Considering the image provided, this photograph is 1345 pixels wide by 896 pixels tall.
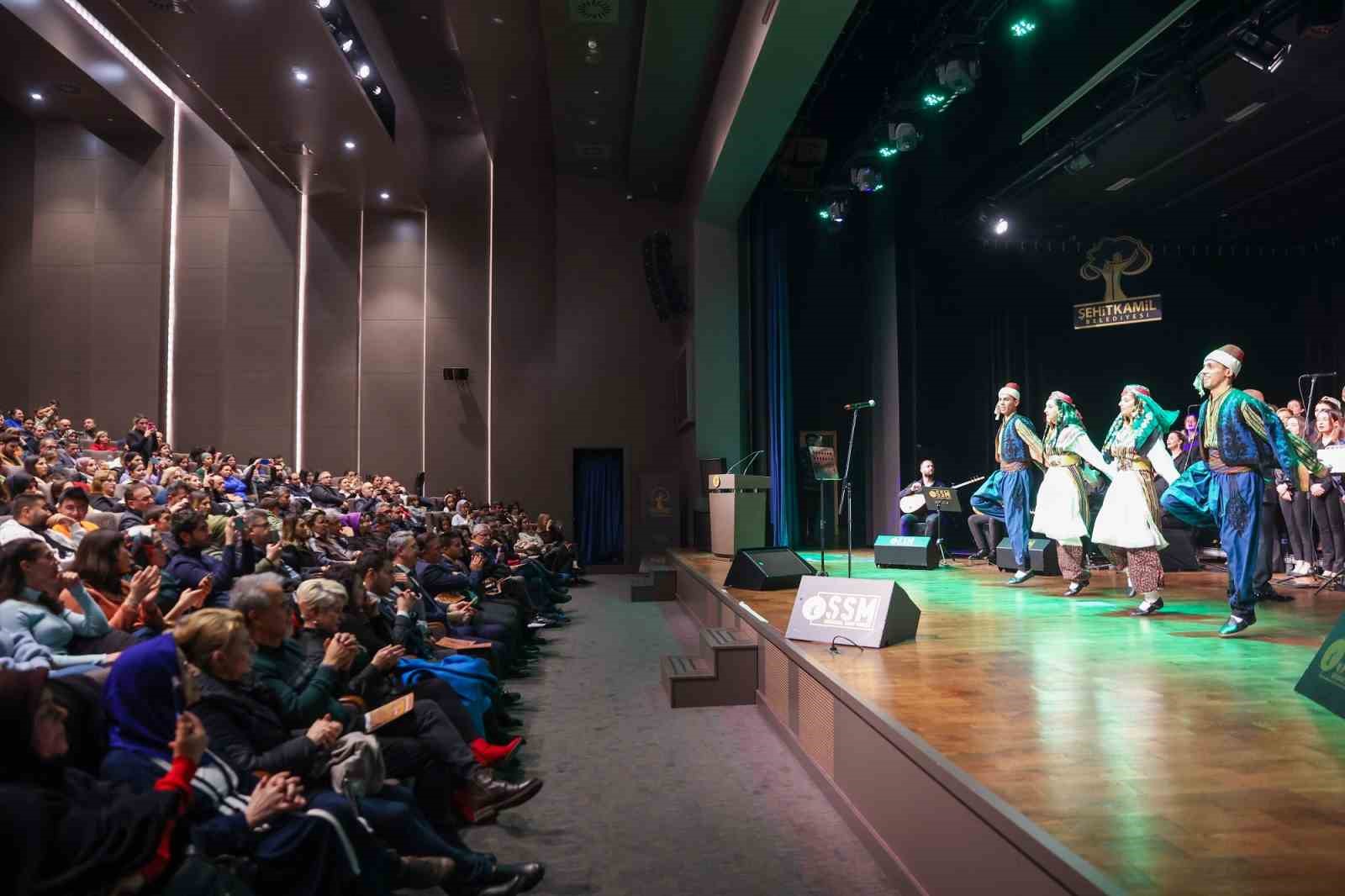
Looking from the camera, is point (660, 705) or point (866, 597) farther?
point (660, 705)

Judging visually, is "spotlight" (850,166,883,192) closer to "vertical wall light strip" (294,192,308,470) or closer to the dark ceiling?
the dark ceiling

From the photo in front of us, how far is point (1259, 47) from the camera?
5910 millimetres

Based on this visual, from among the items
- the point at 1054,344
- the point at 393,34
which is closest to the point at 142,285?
the point at 393,34

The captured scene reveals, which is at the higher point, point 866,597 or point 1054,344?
point 1054,344

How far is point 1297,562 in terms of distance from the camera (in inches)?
293

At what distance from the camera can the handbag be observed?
2252 millimetres

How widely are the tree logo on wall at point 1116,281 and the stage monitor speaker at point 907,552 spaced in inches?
181

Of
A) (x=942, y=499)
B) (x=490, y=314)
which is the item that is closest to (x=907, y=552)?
(x=942, y=499)

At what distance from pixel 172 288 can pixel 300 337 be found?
1.94 metres

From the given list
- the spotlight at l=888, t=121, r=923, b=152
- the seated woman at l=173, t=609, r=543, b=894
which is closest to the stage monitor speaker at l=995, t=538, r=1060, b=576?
the spotlight at l=888, t=121, r=923, b=152

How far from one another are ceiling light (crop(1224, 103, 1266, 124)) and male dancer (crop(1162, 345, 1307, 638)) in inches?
168

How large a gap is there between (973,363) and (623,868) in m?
9.88

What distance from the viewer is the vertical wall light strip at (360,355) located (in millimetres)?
14266

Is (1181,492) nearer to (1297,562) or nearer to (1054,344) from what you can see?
(1297,562)
